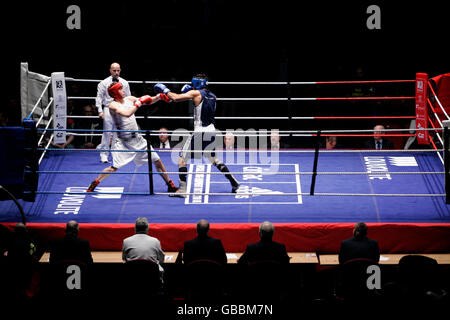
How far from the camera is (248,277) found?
14.7ft

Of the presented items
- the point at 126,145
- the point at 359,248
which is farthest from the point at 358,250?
the point at 126,145

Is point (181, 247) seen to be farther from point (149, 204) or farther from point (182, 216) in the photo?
point (149, 204)

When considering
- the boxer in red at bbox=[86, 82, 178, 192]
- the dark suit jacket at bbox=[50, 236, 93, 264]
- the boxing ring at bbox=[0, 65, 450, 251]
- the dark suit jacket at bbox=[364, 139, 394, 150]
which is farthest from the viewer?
the dark suit jacket at bbox=[364, 139, 394, 150]

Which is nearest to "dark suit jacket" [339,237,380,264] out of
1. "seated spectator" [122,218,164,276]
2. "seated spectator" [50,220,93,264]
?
"seated spectator" [122,218,164,276]

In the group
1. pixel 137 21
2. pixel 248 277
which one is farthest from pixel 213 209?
pixel 137 21

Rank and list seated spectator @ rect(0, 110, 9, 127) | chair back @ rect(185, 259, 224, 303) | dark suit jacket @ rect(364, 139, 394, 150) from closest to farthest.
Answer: chair back @ rect(185, 259, 224, 303) < dark suit jacket @ rect(364, 139, 394, 150) < seated spectator @ rect(0, 110, 9, 127)

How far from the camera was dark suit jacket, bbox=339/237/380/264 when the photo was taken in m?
4.77

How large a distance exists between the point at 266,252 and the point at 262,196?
5.76 ft

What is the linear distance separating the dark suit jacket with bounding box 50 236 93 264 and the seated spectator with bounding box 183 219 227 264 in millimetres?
835

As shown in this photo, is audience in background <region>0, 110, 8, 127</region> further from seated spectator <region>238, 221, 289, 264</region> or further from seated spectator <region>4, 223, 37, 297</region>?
seated spectator <region>238, 221, 289, 264</region>

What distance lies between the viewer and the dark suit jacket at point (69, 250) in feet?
15.9

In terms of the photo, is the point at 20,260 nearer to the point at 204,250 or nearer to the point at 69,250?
the point at 69,250

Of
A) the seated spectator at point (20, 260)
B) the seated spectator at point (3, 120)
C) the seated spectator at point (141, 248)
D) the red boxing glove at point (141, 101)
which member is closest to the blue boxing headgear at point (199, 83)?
the red boxing glove at point (141, 101)
